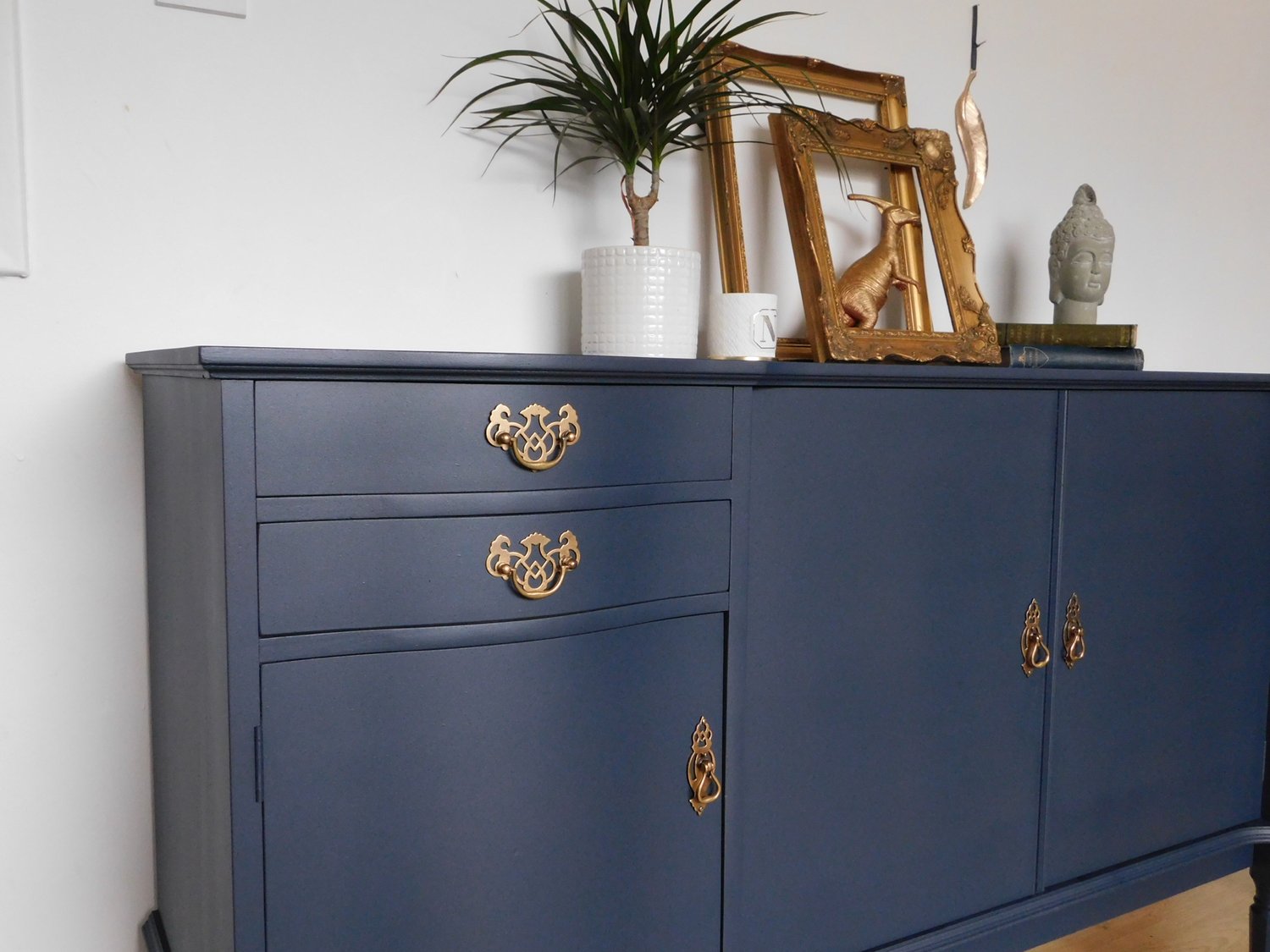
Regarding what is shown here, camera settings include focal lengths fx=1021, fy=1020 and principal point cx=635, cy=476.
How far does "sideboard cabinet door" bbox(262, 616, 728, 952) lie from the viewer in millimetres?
868

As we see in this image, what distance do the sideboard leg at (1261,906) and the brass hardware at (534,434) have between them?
1361 millimetres

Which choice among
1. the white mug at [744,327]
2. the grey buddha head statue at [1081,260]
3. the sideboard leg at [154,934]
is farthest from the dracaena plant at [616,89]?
the sideboard leg at [154,934]

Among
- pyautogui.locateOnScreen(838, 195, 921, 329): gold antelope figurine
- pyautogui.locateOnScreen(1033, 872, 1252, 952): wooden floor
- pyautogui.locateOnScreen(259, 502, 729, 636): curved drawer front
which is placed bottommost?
pyautogui.locateOnScreen(1033, 872, 1252, 952): wooden floor

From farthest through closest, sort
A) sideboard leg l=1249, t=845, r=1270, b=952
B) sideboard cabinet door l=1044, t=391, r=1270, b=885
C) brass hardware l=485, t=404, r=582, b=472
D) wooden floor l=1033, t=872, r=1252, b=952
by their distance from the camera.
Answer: wooden floor l=1033, t=872, r=1252, b=952, sideboard leg l=1249, t=845, r=1270, b=952, sideboard cabinet door l=1044, t=391, r=1270, b=885, brass hardware l=485, t=404, r=582, b=472

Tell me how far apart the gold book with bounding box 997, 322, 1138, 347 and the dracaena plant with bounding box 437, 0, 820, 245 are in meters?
0.50

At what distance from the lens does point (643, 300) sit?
1.22 m

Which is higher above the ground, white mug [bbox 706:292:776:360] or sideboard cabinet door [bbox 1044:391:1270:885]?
white mug [bbox 706:292:776:360]

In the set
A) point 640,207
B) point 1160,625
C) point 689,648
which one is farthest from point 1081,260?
point 689,648

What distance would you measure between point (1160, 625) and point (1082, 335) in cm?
43

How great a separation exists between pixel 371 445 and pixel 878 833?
775 millimetres

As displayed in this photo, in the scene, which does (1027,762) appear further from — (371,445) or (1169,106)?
(1169,106)

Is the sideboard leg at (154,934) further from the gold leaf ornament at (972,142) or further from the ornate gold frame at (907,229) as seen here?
the gold leaf ornament at (972,142)

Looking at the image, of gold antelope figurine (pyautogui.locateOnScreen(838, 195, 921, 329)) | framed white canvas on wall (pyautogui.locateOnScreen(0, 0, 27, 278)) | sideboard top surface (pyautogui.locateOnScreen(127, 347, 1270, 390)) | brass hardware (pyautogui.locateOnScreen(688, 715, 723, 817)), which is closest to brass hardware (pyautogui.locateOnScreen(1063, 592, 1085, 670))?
sideboard top surface (pyautogui.locateOnScreen(127, 347, 1270, 390))

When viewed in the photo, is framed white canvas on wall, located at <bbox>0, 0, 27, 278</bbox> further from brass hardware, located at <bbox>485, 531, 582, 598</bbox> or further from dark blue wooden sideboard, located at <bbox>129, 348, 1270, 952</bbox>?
brass hardware, located at <bbox>485, 531, 582, 598</bbox>
